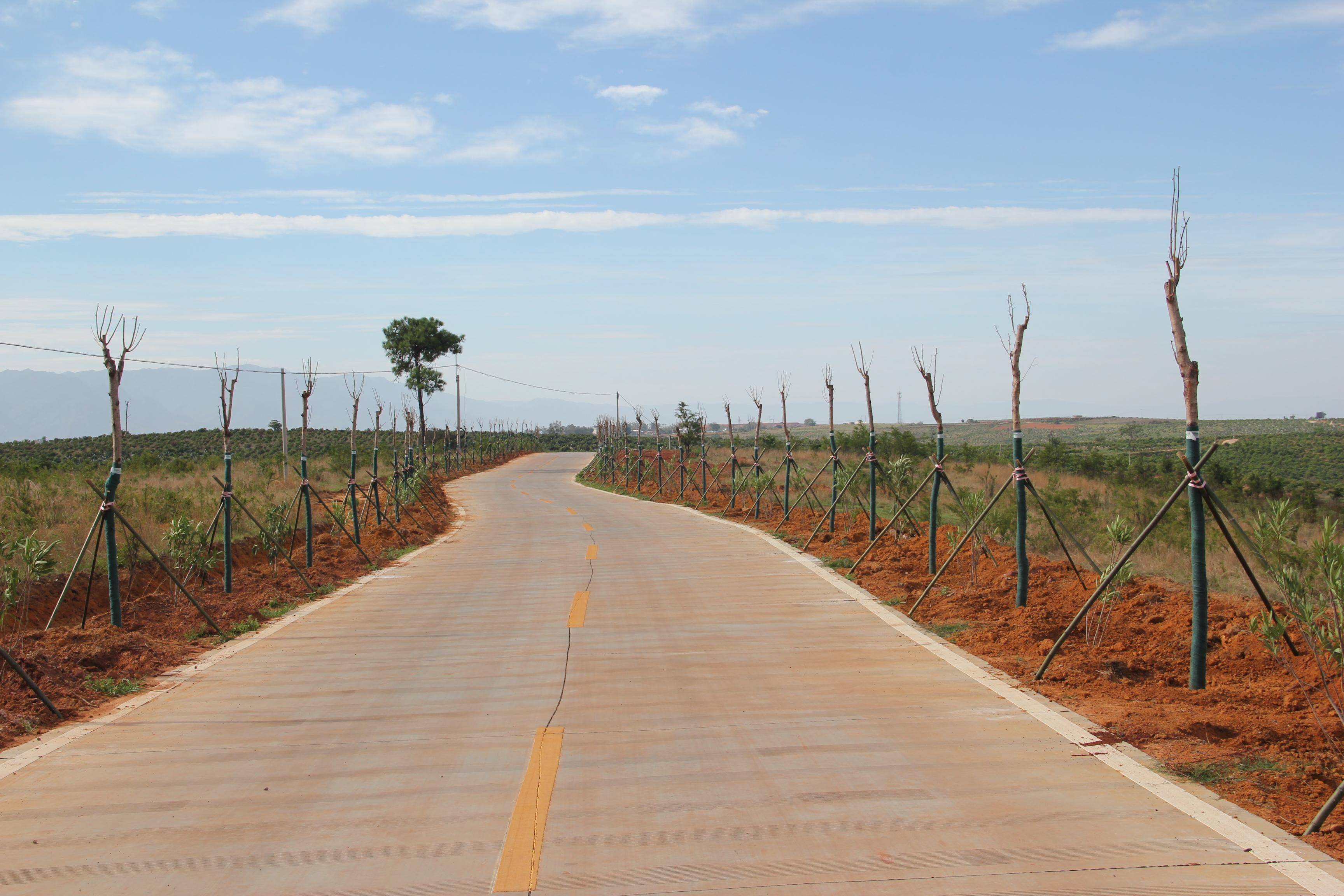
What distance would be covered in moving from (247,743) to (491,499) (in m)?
27.8

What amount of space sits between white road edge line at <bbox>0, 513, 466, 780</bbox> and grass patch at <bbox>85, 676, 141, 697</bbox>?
146 millimetres

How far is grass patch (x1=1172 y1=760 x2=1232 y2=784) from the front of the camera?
17.8 ft

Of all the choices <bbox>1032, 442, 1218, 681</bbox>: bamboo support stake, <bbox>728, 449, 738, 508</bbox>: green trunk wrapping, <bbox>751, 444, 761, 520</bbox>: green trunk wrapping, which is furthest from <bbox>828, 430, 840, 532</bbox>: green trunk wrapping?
<bbox>1032, 442, 1218, 681</bbox>: bamboo support stake

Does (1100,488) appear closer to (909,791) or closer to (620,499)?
(620,499)

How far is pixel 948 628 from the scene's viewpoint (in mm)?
10133

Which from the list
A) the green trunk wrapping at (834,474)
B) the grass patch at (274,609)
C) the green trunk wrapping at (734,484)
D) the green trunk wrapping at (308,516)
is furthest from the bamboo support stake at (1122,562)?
the green trunk wrapping at (734,484)

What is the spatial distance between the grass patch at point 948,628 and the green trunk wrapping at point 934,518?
9.00 ft

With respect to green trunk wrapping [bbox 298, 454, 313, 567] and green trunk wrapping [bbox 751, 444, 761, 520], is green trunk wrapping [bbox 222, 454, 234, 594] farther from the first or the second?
green trunk wrapping [bbox 751, 444, 761, 520]

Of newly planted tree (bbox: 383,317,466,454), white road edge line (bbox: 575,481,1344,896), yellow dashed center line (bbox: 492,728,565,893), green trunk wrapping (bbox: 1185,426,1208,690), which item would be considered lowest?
white road edge line (bbox: 575,481,1344,896)

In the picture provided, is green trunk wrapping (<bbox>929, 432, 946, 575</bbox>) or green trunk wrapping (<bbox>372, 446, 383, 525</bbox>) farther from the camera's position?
green trunk wrapping (<bbox>372, 446, 383, 525</bbox>)

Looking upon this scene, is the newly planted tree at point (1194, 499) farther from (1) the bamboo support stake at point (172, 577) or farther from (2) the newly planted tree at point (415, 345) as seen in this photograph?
(2) the newly planted tree at point (415, 345)

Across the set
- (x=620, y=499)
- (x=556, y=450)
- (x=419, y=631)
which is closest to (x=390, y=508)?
(x=620, y=499)

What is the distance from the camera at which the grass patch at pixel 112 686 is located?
7.97m

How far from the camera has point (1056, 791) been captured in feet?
Answer: 17.4
